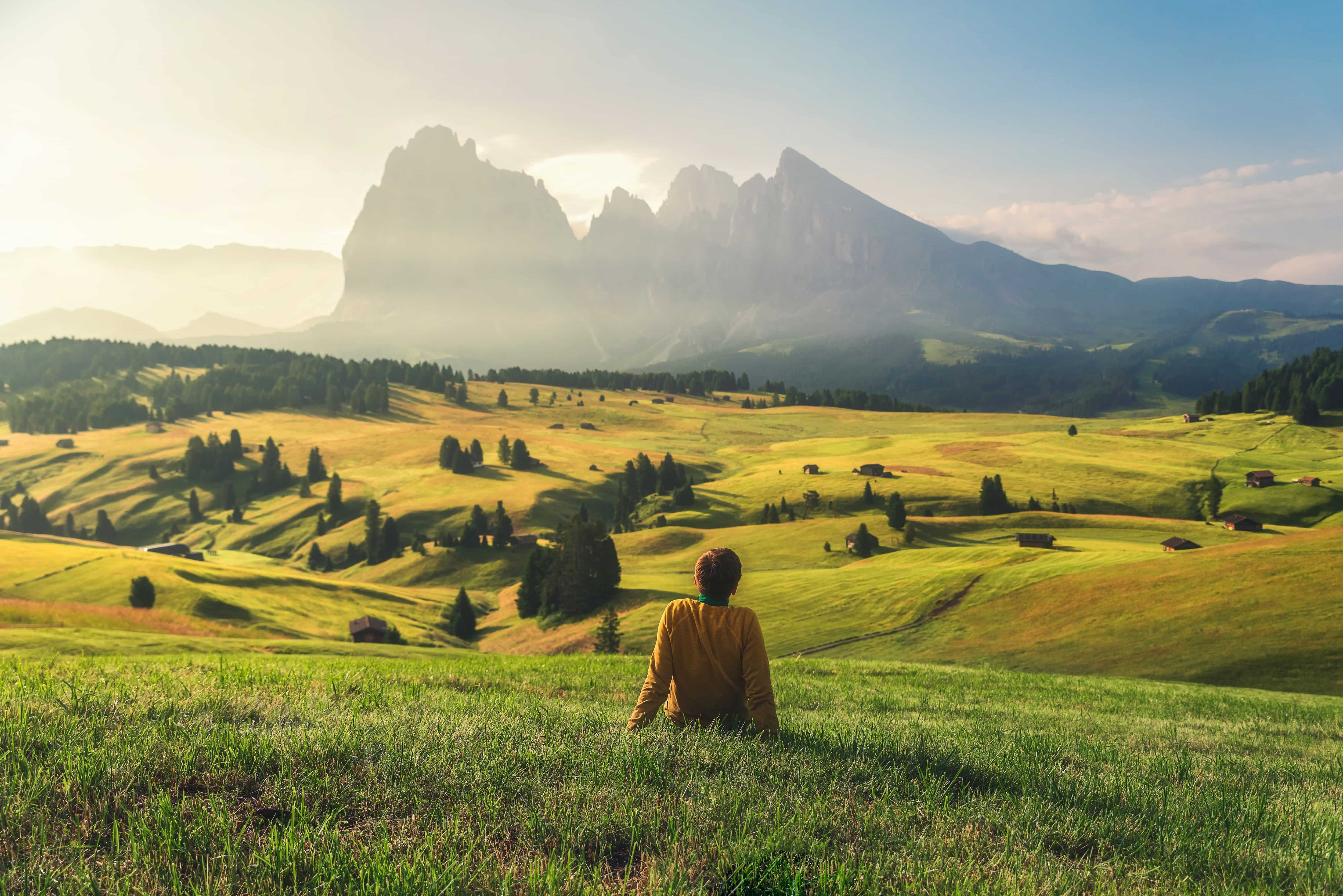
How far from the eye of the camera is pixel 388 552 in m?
146

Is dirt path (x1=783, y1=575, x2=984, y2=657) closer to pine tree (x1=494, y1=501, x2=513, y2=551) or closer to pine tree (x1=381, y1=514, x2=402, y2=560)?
pine tree (x1=494, y1=501, x2=513, y2=551)

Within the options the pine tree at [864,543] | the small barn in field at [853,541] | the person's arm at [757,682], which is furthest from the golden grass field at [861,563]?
the person's arm at [757,682]

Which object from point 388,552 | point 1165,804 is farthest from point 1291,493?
point 388,552

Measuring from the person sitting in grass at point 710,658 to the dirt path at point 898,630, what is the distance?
54.7m

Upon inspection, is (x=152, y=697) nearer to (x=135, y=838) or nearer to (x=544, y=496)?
(x=135, y=838)

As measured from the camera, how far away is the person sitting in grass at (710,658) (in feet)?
23.3

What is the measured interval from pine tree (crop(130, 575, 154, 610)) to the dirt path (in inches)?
2783

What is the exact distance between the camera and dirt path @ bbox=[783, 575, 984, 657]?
204ft

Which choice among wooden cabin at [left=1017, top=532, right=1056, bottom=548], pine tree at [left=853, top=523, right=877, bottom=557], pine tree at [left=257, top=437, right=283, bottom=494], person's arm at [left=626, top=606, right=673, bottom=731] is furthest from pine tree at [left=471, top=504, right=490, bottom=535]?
person's arm at [left=626, top=606, right=673, bottom=731]

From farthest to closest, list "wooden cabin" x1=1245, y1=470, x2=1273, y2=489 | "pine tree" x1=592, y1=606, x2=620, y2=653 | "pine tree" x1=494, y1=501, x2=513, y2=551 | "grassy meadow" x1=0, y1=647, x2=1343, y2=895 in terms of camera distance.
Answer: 1. "pine tree" x1=494, y1=501, x2=513, y2=551
2. "wooden cabin" x1=1245, y1=470, x2=1273, y2=489
3. "pine tree" x1=592, y1=606, x2=620, y2=653
4. "grassy meadow" x1=0, y1=647, x2=1343, y2=895

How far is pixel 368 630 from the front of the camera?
272 feet

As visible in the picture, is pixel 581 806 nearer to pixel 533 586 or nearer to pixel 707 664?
pixel 707 664

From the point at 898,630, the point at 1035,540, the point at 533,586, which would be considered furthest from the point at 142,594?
the point at 1035,540

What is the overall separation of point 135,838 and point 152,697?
3.49 m
